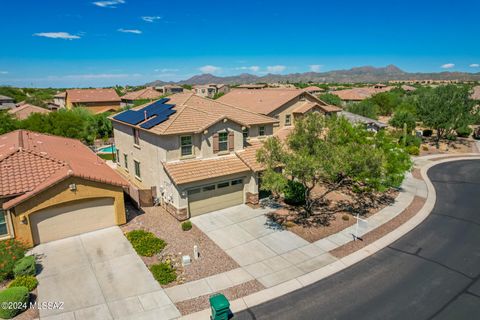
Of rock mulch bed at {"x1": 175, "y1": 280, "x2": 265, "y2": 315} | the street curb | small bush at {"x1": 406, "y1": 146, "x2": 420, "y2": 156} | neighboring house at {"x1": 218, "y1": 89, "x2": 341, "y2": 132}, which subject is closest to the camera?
rock mulch bed at {"x1": 175, "y1": 280, "x2": 265, "y2": 315}

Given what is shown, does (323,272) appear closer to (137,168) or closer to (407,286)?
(407,286)

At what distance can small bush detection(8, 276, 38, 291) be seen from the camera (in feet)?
43.9

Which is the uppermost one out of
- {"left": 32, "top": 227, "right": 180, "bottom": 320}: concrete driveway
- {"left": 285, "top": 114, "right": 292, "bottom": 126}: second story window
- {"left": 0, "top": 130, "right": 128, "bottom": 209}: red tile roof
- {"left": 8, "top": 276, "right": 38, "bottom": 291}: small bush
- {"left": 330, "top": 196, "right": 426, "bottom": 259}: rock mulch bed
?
{"left": 285, "top": 114, "right": 292, "bottom": 126}: second story window

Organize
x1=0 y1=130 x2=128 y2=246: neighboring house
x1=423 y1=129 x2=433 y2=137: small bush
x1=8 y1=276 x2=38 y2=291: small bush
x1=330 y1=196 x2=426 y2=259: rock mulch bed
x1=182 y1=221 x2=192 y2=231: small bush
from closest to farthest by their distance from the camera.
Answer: x1=8 y1=276 x2=38 y2=291: small bush, x1=0 y1=130 x2=128 y2=246: neighboring house, x1=330 y1=196 x2=426 y2=259: rock mulch bed, x1=182 y1=221 x2=192 y2=231: small bush, x1=423 y1=129 x2=433 y2=137: small bush

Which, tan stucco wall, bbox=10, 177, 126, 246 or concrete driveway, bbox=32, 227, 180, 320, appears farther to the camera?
tan stucco wall, bbox=10, 177, 126, 246

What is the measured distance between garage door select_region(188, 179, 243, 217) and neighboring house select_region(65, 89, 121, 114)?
212ft

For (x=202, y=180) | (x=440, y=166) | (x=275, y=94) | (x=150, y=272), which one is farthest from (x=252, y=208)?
(x=440, y=166)

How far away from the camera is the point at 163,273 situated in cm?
1474

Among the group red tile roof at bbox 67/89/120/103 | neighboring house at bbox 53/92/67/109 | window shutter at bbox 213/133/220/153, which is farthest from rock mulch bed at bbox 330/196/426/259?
neighboring house at bbox 53/92/67/109

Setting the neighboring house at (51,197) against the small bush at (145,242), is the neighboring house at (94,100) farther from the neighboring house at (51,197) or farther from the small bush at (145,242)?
the small bush at (145,242)

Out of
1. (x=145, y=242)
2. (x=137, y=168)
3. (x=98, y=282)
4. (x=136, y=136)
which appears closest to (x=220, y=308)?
(x=98, y=282)

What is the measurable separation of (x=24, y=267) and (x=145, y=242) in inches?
221

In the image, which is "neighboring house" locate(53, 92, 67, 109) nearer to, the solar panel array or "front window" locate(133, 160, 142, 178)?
the solar panel array

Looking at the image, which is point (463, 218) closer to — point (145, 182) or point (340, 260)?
point (340, 260)
